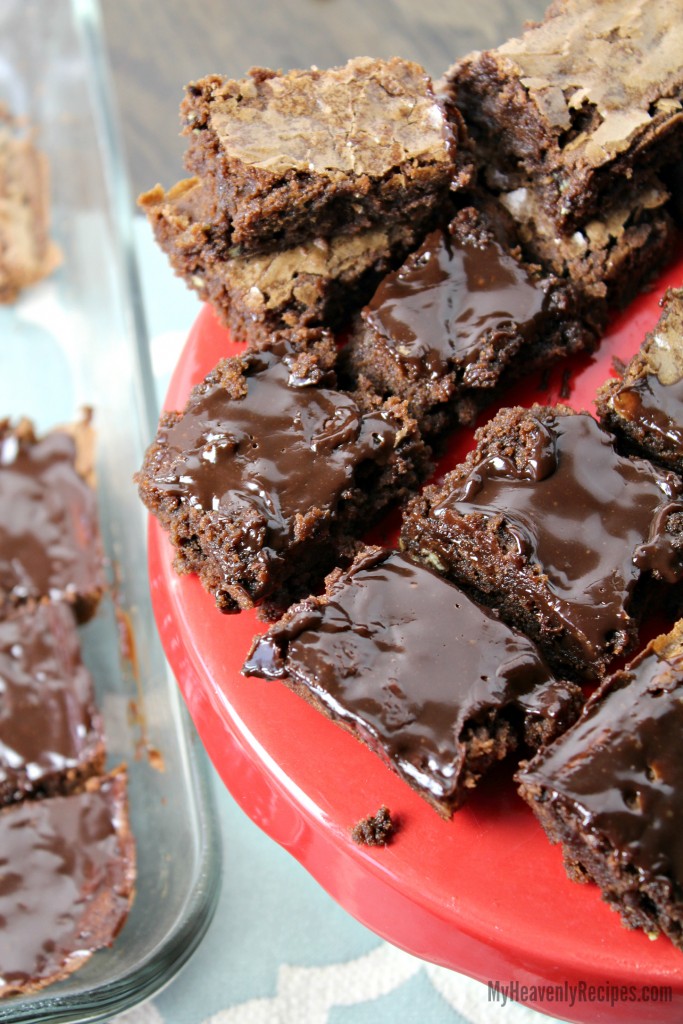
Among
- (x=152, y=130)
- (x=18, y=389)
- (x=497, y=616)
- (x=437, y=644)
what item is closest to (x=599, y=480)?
(x=497, y=616)

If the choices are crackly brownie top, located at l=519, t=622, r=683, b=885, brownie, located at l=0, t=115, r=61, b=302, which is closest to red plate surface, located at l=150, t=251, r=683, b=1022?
crackly brownie top, located at l=519, t=622, r=683, b=885

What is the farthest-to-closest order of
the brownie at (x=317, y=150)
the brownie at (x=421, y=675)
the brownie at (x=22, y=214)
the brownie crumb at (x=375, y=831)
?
1. the brownie at (x=22, y=214)
2. the brownie at (x=317, y=150)
3. the brownie crumb at (x=375, y=831)
4. the brownie at (x=421, y=675)

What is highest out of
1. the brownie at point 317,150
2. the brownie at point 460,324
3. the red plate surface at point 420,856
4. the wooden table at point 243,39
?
the wooden table at point 243,39

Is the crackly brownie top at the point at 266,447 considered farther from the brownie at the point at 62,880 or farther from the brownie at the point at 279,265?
the brownie at the point at 62,880

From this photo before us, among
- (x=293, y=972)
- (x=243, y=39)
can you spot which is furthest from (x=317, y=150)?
(x=243, y=39)

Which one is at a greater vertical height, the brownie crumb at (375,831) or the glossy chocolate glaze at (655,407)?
the glossy chocolate glaze at (655,407)

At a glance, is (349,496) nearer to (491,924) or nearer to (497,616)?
(497,616)

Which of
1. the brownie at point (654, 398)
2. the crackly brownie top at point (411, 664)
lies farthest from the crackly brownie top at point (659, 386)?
the crackly brownie top at point (411, 664)

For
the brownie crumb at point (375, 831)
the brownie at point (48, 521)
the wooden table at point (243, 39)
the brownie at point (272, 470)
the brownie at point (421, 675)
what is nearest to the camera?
the brownie at point (421, 675)
